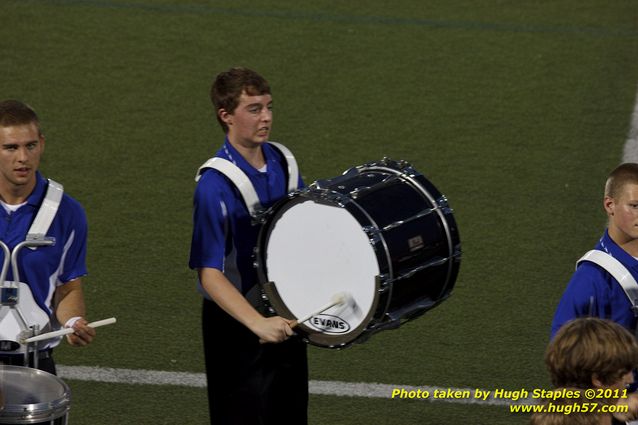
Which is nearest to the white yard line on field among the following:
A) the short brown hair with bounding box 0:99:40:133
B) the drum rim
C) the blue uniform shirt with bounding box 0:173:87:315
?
the drum rim

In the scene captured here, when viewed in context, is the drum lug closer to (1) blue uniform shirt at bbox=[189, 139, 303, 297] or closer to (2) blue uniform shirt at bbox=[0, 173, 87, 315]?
(1) blue uniform shirt at bbox=[189, 139, 303, 297]

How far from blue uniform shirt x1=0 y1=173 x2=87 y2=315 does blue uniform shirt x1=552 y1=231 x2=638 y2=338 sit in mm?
1674

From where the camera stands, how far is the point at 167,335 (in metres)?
6.48

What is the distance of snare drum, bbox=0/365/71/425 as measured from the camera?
3721 millimetres

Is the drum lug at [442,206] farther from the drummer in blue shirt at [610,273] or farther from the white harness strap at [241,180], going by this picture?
the white harness strap at [241,180]

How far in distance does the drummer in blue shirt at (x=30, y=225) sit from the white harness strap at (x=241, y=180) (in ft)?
1.68

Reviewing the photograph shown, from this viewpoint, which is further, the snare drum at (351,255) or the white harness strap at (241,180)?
the white harness strap at (241,180)

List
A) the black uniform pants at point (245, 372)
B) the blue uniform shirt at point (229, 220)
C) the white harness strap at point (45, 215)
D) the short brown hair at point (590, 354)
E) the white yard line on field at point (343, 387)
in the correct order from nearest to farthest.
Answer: the short brown hair at point (590, 354), the white harness strap at point (45, 215), the blue uniform shirt at point (229, 220), the black uniform pants at point (245, 372), the white yard line on field at point (343, 387)

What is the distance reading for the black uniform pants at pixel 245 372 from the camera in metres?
4.55

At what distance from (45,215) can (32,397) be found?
0.69 metres

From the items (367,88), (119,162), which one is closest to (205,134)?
(119,162)

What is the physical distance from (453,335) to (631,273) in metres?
2.20

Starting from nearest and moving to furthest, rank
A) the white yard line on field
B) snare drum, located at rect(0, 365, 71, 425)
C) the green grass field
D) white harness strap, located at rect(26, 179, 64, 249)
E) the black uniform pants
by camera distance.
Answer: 1. snare drum, located at rect(0, 365, 71, 425)
2. white harness strap, located at rect(26, 179, 64, 249)
3. the black uniform pants
4. the white yard line on field
5. the green grass field

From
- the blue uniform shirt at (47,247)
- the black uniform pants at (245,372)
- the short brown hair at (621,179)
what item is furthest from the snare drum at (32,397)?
the short brown hair at (621,179)
